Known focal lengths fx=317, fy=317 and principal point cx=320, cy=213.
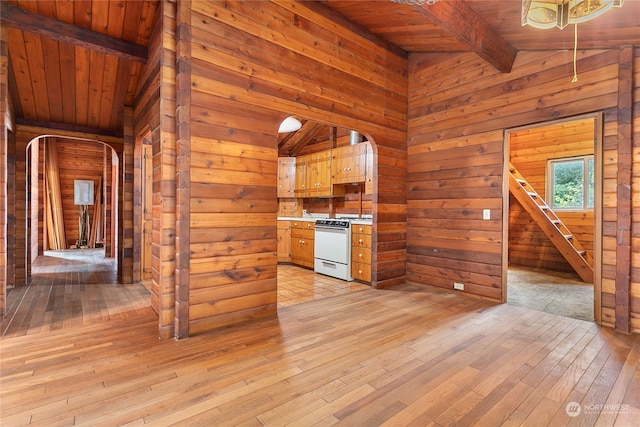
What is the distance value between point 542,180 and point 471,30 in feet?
14.9

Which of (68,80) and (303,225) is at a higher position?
(68,80)

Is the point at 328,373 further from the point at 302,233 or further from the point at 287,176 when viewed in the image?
the point at 287,176

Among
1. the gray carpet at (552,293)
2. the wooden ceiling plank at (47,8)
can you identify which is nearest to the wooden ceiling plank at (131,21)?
the wooden ceiling plank at (47,8)

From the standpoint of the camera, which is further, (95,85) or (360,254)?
(360,254)

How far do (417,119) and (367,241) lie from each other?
74.7 inches

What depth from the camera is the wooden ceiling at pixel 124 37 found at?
9.33ft

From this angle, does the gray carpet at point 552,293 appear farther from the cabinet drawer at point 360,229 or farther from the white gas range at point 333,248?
the white gas range at point 333,248

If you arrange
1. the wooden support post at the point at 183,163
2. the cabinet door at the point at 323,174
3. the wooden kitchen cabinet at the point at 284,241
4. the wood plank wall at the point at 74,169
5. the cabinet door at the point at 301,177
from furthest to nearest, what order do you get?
the wood plank wall at the point at 74,169 < the cabinet door at the point at 301,177 < the wooden kitchen cabinet at the point at 284,241 < the cabinet door at the point at 323,174 < the wooden support post at the point at 183,163

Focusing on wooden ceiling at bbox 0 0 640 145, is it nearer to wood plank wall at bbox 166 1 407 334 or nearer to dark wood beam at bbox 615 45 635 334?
dark wood beam at bbox 615 45 635 334

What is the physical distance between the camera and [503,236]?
371 centimetres

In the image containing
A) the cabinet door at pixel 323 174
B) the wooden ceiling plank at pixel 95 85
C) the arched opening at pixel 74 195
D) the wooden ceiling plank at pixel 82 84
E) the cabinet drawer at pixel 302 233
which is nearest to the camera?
the wooden ceiling plank at pixel 82 84

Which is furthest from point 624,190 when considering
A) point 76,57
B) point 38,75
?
point 38,75

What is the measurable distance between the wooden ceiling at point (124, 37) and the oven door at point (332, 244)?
2.79 meters

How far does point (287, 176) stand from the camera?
686 cm
